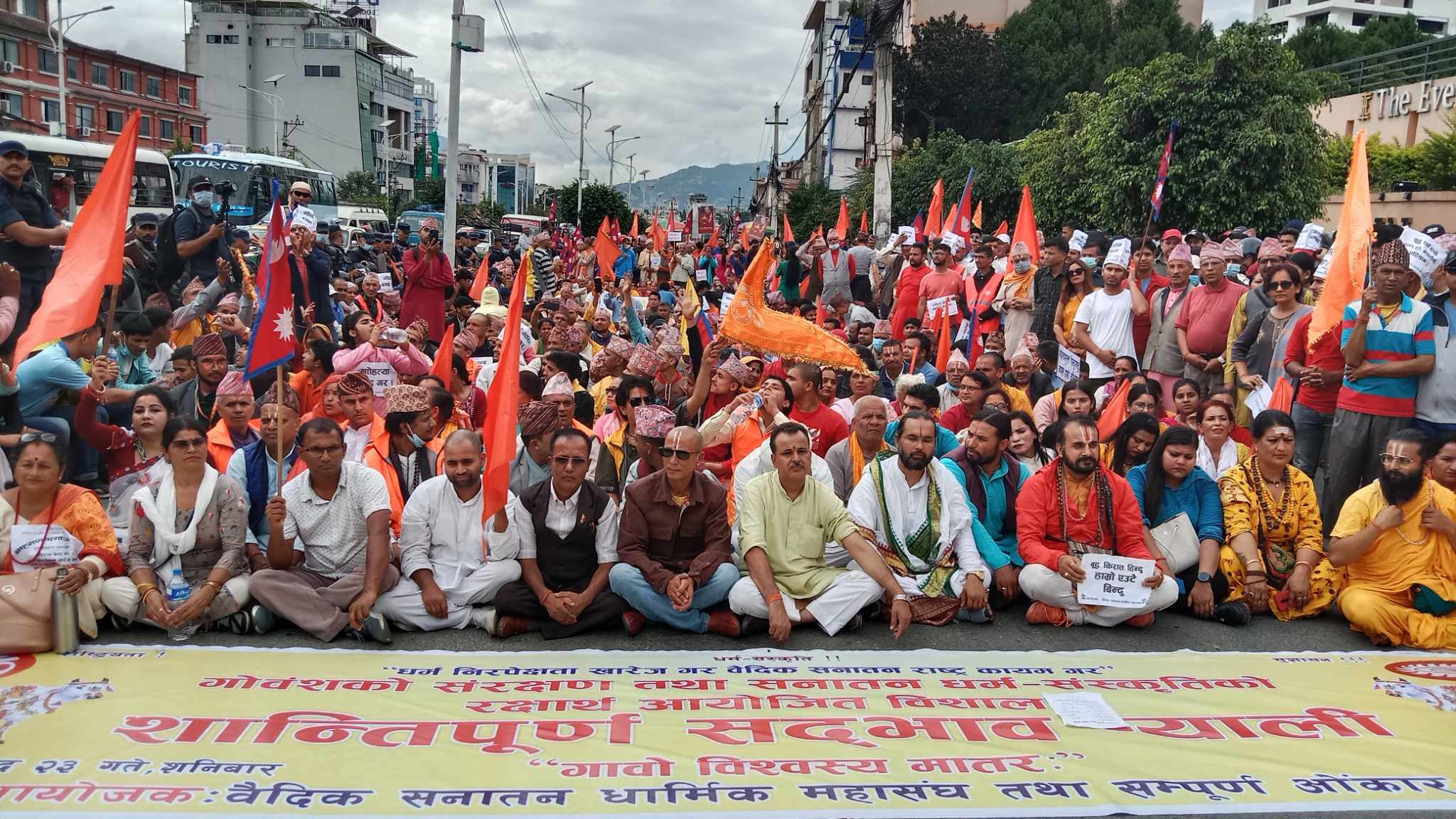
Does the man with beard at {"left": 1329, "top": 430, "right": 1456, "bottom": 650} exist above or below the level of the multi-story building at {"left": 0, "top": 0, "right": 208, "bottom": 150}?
below

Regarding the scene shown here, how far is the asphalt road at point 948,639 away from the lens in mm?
5641

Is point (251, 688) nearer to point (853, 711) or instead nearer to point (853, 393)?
point (853, 711)

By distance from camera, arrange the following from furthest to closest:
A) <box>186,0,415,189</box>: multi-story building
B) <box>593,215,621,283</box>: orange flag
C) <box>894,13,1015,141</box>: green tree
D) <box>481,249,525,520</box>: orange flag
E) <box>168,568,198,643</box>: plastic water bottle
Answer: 1. <box>186,0,415,189</box>: multi-story building
2. <box>894,13,1015,141</box>: green tree
3. <box>593,215,621,283</box>: orange flag
4. <box>481,249,525,520</box>: orange flag
5. <box>168,568,198,643</box>: plastic water bottle

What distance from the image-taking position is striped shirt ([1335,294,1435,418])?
6.78 m

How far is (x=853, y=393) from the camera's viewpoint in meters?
8.29

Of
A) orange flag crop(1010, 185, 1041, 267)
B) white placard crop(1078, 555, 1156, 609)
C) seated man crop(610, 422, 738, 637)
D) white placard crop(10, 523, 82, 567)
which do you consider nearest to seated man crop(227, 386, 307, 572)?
white placard crop(10, 523, 82, 567)

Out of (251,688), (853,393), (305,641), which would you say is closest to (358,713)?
(251,688)

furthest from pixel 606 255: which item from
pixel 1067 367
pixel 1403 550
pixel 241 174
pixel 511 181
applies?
pixel 511 181

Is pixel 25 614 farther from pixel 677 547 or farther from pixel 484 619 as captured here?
pixel 677 547

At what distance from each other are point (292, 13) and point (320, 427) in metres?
80.4

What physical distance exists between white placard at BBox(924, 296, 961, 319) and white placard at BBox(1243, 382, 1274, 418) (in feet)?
11.4

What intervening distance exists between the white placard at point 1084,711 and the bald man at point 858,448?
7.03 ft

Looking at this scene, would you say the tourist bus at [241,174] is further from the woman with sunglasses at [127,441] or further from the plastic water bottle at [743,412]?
the plastic water bottle at [743,412]

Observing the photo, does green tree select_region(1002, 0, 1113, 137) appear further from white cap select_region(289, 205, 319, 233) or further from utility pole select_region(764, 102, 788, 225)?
white cap select_region(289, 205, 319, 233)
